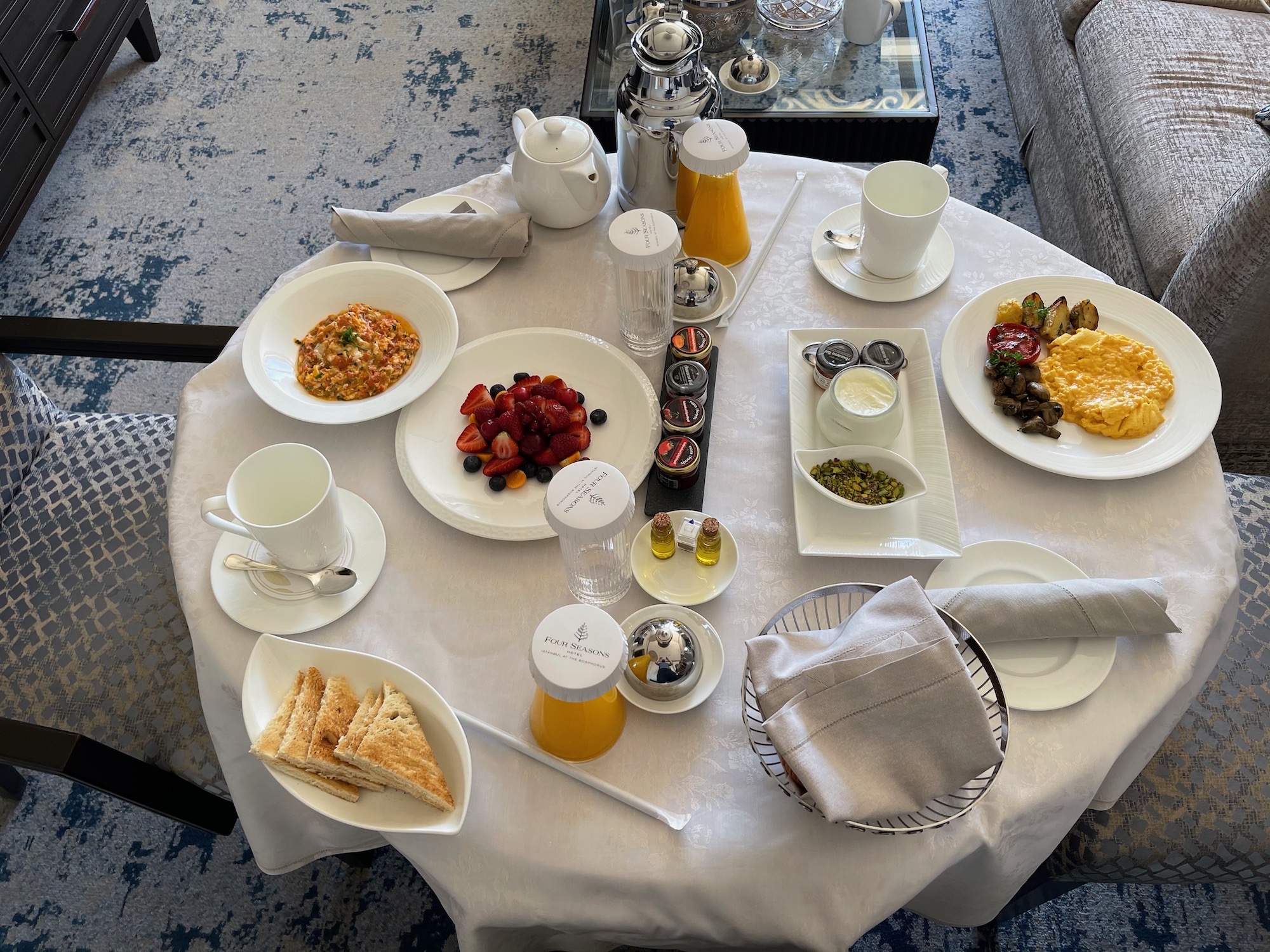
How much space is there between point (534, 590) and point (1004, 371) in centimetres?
63

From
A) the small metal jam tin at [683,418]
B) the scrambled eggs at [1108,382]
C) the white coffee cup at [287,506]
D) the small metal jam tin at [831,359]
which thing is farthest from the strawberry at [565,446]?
the scrambled eggs at [1108,382]

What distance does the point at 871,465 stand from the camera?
104cm

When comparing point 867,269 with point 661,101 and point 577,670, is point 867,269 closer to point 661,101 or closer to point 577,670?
point 661,101

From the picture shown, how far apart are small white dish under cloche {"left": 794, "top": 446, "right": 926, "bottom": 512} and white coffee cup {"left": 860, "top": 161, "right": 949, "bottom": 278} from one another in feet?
1.03

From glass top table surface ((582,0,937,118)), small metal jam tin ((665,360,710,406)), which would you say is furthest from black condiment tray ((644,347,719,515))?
glass top table surface ((582,0,937,118))

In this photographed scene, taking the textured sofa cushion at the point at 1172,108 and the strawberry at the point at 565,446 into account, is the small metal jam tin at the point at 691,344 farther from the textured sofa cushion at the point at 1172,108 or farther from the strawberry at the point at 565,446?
the textured sofa cushion at the point at 1172,108

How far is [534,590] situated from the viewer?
1.02m

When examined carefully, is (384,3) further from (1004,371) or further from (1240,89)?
(1004,371)

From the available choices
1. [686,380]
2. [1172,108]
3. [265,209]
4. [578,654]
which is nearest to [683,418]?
[686,380]

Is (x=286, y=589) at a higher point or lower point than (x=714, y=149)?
lower

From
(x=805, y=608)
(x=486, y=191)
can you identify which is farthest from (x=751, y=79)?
(x=805, y=608)

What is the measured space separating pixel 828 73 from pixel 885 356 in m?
1.00

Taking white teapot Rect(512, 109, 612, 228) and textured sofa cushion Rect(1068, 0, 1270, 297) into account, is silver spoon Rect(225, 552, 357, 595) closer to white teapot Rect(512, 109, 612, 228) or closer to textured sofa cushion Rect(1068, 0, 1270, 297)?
white teapot Rect(512, 109, 612, 228)

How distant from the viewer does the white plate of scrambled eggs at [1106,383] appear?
1067mm
